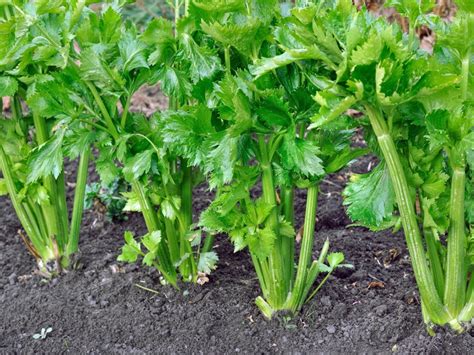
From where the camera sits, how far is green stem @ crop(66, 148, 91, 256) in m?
3.01

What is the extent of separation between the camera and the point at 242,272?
309cm

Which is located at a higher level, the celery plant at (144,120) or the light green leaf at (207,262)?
the celery plant at (144,120)

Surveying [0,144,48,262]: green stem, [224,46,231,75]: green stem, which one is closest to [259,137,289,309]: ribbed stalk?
[224,46,231,75]: green stem

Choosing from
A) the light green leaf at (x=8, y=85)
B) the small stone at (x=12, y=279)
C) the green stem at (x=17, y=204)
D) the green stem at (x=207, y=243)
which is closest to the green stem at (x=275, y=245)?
the green stem at (x=207, y=243)

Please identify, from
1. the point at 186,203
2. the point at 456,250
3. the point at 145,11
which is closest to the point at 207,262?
the point at 186,203

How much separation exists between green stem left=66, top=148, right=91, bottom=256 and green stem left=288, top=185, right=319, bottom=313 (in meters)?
0.97

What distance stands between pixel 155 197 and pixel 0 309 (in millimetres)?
853

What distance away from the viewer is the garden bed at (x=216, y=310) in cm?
259

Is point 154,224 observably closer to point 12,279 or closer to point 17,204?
point 17,204

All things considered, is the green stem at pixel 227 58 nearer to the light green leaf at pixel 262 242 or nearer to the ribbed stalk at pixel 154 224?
the light green leaf at pixel 262 242

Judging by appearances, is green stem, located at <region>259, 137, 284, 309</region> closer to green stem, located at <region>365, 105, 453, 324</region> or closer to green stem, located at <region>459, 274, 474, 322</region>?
green stem, located at <region>365, 105, 453, 324</region>

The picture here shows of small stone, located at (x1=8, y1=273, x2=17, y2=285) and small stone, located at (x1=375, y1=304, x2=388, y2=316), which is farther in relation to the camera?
small stone, located at (x1=8, y1=273, x2=17, y2=285)

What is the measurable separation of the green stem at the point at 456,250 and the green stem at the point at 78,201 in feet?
4.80

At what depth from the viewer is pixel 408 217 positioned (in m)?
2.22
